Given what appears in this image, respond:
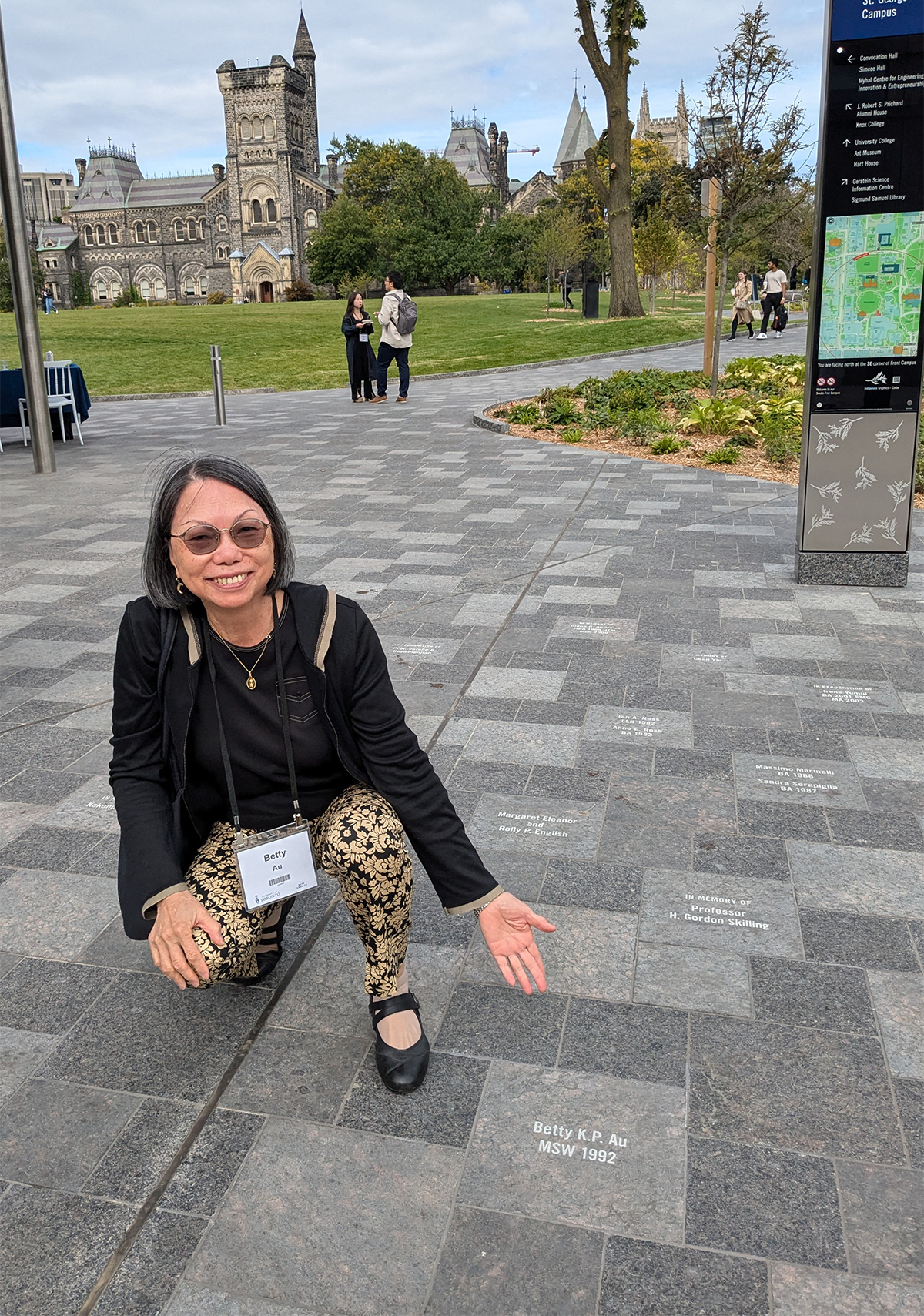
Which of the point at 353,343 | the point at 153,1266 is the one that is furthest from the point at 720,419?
the point at 153,1266

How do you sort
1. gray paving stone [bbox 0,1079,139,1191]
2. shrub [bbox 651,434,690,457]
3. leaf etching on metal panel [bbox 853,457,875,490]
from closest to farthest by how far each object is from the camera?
gray paving stone [bbox 0,1079,139,1191] < leaf etching on metal panel [bbox 853,457,875,490] < shrub [bbox 651,434,690,457]

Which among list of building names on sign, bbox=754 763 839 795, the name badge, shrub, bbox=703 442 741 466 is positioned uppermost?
the name badge

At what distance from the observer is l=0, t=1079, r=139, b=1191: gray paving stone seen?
2.41 meters

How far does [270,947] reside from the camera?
123 inches

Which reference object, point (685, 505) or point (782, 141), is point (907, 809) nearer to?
point (685, 505)

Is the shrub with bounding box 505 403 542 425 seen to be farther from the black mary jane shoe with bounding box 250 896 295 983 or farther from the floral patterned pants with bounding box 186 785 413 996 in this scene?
the floral patterned pants with bounding box 186 785 413 996

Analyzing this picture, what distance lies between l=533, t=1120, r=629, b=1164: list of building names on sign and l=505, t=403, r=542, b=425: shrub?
12488mm

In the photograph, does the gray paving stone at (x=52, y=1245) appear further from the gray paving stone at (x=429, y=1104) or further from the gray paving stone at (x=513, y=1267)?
the gray paving stone at (x=513, y=1267)

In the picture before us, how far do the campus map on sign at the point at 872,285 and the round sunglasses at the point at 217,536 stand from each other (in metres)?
5.00

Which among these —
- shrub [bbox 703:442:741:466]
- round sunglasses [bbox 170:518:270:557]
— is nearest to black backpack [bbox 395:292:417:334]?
shrub [bbox 703:442:741:466]

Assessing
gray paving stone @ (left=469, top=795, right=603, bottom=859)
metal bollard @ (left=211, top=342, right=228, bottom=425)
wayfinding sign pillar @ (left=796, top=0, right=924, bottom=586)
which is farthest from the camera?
metal bollard @ (left=211, top=342, right=228, bottom=425)

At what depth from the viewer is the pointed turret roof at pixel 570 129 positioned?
361ft

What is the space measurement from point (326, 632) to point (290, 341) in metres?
30.8

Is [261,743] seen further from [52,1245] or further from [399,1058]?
[52,1245]
